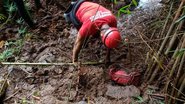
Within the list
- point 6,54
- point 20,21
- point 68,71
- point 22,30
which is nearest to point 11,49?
point 6,54

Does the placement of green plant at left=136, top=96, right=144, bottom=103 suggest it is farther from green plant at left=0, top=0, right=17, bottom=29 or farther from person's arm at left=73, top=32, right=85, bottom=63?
green plant at left=0, top=0, right=17, bottom=29

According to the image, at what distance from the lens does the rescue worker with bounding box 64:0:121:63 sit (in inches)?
130

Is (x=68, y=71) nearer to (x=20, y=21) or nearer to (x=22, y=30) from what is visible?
(x=22, y=30)

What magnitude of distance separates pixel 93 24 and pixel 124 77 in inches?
28.1

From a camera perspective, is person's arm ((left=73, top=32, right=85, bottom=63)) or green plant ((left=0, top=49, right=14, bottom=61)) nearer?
person's arm ((left=73, top=32, right=85, bottom=63))

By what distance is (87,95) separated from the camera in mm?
3375

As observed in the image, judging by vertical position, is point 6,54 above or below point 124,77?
above

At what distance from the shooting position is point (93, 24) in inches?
137

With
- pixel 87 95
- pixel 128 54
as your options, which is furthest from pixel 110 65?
pixel 87 95

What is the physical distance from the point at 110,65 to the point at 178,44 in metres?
1.15

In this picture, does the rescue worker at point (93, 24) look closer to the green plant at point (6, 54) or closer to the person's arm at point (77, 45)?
the person's arm at point (77, 45)

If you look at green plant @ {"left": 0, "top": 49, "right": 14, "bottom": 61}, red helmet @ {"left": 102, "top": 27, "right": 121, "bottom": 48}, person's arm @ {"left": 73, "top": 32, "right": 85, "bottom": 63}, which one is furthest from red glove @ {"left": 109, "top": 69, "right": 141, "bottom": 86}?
green plant @ {"left": 0, "top": 49, "right": 14, "bottom": 61}

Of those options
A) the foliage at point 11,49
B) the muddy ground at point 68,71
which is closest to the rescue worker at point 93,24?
the muddy ground at point 68,71

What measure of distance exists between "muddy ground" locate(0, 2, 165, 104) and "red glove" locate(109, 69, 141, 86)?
0.21ft
